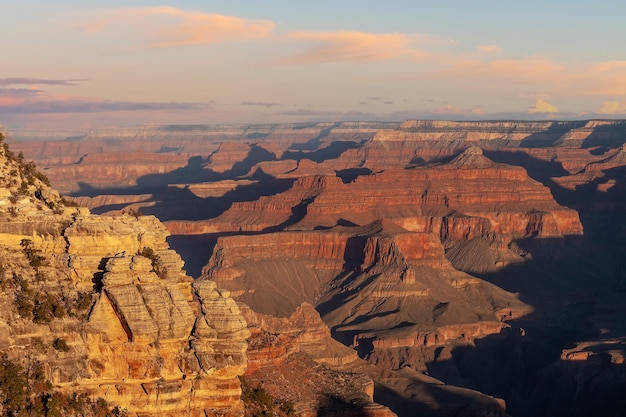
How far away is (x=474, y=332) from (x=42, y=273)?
10542 centimetres

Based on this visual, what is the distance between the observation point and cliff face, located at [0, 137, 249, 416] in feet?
106

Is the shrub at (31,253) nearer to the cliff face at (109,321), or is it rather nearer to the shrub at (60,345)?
the cliff face at (109,321)

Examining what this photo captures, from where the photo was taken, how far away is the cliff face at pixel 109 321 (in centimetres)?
3241

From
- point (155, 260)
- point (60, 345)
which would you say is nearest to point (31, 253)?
point (60, 345)

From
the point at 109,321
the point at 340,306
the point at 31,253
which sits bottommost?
the point at 340,306

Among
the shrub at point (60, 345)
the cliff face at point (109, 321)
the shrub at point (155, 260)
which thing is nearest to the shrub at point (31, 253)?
the cliff face at point (109, 321)

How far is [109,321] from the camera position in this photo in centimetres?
3300

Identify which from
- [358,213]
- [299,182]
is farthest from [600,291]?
[299,182]

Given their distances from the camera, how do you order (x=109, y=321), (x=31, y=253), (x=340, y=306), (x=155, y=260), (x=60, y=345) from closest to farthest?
(x=60, y=345) < (x=109, y=321) < (x=31, y=253) < (x=155, y=260) < (x=340, y=306)

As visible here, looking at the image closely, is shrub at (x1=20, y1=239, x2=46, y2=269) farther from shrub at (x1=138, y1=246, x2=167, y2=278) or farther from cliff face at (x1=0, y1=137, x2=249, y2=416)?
shrub at (x1=138, y1=246, x2=167, y2=278)

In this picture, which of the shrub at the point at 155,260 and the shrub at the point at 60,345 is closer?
the shrub at the point at 60,345

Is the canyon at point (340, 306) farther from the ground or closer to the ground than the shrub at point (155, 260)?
closer to the ground

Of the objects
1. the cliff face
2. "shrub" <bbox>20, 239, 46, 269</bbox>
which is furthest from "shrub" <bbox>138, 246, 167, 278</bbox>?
"shrub" <bbox>20, 239, 46, 269</bbox>

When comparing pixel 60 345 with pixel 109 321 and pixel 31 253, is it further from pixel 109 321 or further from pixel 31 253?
pixel 31 253
